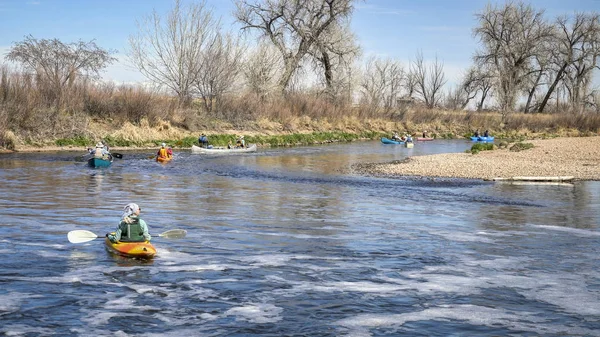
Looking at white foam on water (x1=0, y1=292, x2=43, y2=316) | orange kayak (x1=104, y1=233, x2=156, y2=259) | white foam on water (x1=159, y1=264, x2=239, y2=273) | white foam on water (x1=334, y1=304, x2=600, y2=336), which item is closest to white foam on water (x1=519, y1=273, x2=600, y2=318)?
white foam on water (x1=334, y1=304, x2=600, y2=336)

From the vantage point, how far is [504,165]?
32906 mm

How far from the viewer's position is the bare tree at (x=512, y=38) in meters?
85.0

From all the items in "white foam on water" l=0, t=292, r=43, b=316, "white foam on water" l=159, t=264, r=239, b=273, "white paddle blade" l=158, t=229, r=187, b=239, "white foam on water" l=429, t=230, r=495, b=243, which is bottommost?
"white foam on water" l=0, t=292, r=43, b=316

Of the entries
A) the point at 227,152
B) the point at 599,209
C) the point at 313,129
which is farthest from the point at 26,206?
the point at 313,129

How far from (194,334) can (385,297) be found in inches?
138

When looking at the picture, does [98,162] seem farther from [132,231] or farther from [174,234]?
[132,231]

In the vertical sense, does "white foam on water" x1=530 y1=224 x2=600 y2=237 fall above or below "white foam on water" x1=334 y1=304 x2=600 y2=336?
above

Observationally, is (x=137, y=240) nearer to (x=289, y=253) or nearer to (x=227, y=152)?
(x=289, y=253)

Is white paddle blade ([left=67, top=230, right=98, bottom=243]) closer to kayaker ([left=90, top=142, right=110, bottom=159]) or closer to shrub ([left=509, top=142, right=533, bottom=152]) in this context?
kayaker ([left=90, top=142, right=110, bottom=159])

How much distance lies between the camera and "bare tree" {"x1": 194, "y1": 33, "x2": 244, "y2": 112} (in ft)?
186

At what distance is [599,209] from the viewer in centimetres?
2158

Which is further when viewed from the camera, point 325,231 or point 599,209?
point 599,209

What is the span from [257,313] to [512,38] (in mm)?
80838

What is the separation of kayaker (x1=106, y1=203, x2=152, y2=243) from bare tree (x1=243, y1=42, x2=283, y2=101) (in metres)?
50.7
